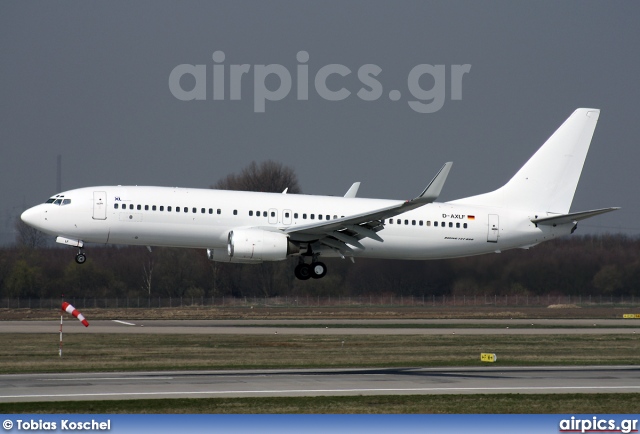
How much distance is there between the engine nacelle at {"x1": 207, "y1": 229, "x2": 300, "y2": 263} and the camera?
39.9 metres

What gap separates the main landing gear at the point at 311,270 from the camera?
42281 millimetres

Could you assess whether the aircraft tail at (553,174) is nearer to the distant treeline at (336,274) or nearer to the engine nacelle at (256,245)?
the engine nacelle at (256,245)

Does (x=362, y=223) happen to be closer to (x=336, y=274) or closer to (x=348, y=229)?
(x=348, y=229)

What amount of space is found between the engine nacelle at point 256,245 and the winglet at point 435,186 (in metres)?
6.57

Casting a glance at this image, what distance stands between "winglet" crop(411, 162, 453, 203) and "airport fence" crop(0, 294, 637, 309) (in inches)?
1019

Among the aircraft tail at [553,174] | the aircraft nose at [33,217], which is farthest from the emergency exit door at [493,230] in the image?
the aircraft nose at [33,217]

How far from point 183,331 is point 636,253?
33.7m

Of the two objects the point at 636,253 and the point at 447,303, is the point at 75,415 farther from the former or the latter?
the point at 636,253

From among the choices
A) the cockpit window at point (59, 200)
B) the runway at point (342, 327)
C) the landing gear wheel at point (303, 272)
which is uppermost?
the cockpit window at point (59, 200)

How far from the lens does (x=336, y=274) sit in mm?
71250

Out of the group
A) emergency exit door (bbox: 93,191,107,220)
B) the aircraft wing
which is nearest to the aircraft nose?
emergency exit door (bbox: 93,191,107,220)

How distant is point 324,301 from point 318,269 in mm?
30545

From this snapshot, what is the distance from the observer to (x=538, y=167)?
47.4 m

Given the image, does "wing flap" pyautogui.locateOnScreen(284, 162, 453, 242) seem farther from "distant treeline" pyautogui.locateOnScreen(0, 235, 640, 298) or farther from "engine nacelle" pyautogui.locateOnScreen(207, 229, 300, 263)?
"distant treeline" pyautogui.locateOnScreen(0, 235, 640, 298)
